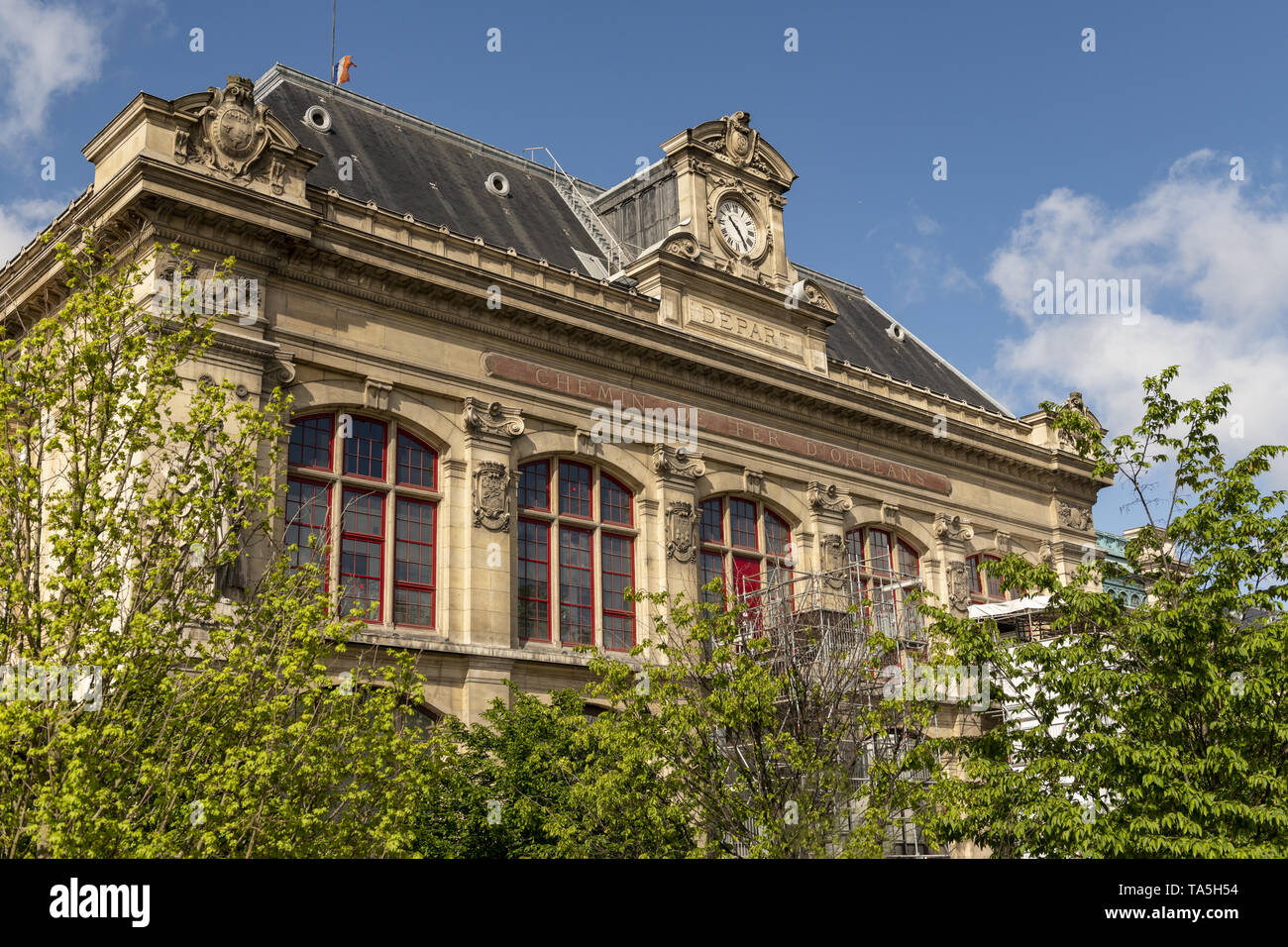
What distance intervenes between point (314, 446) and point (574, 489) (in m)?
6.77

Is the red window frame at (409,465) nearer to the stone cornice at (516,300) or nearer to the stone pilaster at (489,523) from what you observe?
the stone pilaster at (489,523)

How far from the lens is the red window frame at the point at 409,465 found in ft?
92.6

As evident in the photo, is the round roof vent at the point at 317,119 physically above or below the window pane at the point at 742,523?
above

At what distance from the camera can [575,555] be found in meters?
30.8

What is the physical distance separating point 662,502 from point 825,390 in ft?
22.7

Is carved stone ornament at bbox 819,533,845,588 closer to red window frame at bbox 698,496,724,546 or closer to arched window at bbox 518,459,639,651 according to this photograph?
red window frame at bbox 698,496,724,546

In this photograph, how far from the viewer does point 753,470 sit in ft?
114

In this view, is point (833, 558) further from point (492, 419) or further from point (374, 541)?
point (374, 541)

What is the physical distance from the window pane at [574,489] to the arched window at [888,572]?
333 inches

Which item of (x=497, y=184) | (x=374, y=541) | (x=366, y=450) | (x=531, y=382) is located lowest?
(x=374, y=541)

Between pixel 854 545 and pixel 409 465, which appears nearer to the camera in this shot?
pixel 409 465

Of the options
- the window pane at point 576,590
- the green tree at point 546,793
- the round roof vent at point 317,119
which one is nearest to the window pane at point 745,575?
the window pane at point 576,590

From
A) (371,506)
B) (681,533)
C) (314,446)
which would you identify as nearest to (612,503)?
(681,533)
